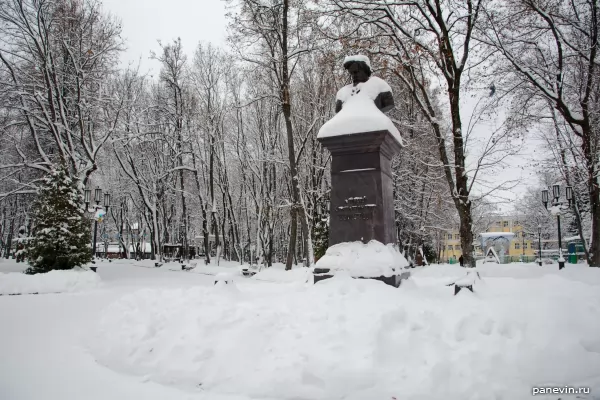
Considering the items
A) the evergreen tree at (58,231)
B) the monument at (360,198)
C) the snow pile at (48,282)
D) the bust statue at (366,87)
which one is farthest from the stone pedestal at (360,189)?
the evergreen tree at (58,231)

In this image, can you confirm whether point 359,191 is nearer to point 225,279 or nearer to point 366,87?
point 366,87

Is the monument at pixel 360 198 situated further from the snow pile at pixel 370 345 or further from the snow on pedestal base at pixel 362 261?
the snow pile at pixel 370 345

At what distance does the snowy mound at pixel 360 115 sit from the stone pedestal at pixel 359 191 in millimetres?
114

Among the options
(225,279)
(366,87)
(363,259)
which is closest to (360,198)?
(363,259)

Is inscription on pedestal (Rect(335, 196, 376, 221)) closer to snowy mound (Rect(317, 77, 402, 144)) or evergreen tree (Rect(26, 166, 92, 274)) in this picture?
snowy mound (Rect(317, 77, 402, 144))

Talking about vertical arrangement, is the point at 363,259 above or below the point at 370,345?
above

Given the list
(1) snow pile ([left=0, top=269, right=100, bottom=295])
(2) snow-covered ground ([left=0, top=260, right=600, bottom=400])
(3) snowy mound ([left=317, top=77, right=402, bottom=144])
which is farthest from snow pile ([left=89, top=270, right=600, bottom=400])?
(1) snow pile ([left=0, top=269, right=100, bottom=295])

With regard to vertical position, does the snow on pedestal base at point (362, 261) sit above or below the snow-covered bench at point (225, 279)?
above

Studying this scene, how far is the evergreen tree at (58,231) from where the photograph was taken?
1412 cm

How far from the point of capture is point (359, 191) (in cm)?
714

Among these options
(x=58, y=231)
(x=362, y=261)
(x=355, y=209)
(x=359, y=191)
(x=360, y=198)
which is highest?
(x=359, y=191)

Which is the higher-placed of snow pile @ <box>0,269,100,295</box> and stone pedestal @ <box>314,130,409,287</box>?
stone pedestal @ <box>314,130,409,287</box>

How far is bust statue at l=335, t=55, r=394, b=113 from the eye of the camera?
26.6 feet

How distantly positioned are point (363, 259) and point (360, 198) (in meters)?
1.11
